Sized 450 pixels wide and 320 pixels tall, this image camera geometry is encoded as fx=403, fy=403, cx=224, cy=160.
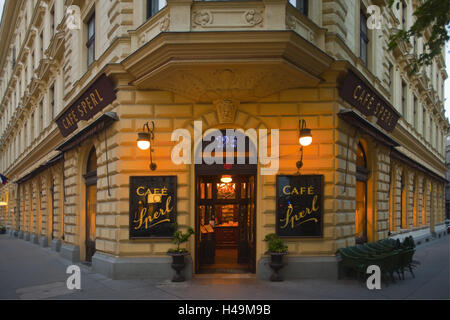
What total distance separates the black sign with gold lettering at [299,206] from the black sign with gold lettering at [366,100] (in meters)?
2.71

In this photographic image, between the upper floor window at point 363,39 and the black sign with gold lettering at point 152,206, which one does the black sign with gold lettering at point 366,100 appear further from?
the black sign with gold lettering at point 152,206

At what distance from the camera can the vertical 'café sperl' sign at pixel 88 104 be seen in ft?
38.0

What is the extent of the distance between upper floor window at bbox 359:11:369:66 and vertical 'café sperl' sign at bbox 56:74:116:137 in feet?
27.8

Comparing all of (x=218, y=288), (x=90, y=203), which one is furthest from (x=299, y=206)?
(x=90, y=203)

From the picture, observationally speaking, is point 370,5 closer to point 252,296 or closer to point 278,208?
point 278,208

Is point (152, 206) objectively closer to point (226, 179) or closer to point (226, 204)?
point (226, 204)

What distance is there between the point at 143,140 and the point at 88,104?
3.94m

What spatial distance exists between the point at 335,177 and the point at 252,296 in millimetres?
3991

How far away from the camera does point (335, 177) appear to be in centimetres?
1073

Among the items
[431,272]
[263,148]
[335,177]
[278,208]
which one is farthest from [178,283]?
[431,272]

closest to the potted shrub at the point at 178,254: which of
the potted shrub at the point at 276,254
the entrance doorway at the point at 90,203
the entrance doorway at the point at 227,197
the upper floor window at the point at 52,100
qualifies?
the entrance doorway at the point at 227,197

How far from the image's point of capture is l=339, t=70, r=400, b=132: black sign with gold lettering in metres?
11.3

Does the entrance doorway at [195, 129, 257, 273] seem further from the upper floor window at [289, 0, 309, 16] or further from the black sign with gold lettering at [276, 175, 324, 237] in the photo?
the upper floor window at [289, 0, 309, 16]

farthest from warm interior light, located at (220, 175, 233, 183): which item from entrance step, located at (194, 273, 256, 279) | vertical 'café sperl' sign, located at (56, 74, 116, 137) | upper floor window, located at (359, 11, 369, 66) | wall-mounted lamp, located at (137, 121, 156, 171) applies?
upper floor window, located at (359, 11, 369, 66)
